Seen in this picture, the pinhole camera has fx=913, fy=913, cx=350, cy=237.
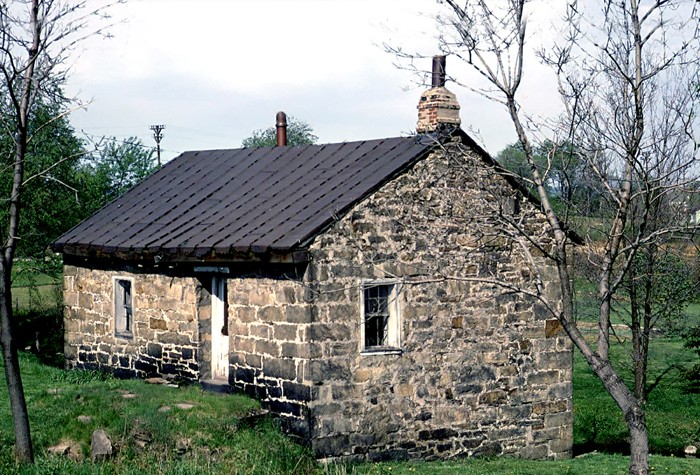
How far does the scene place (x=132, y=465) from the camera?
1202 cm

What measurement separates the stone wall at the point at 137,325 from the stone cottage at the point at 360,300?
0.04m

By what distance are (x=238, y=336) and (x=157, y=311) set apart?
2504mm

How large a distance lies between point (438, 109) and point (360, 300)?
12.6 ft

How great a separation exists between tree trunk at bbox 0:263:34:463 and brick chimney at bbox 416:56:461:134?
7430 mm

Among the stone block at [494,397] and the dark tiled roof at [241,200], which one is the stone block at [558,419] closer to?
the stone block at [494,397]

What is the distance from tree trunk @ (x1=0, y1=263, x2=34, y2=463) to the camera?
11.4 meters

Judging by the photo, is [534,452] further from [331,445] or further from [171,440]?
[171,440]

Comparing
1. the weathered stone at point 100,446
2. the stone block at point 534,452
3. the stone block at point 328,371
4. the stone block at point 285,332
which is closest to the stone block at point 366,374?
the stone block at point 328,371

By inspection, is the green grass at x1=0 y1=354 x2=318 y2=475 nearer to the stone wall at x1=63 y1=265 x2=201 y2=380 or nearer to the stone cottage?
the stone cottage

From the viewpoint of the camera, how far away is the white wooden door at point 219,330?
15602mm

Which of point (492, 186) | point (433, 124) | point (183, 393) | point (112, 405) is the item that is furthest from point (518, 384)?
point (112, 405)

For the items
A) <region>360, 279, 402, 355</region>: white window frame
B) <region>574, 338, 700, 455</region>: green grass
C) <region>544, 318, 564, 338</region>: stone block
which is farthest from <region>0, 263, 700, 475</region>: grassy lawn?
<region>574, 338, 700, 455</region>: green grass

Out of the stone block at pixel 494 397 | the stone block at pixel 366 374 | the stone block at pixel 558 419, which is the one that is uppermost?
the stone block at pixel 366 374

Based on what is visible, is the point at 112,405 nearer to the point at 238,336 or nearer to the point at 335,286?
the point at 238,336
